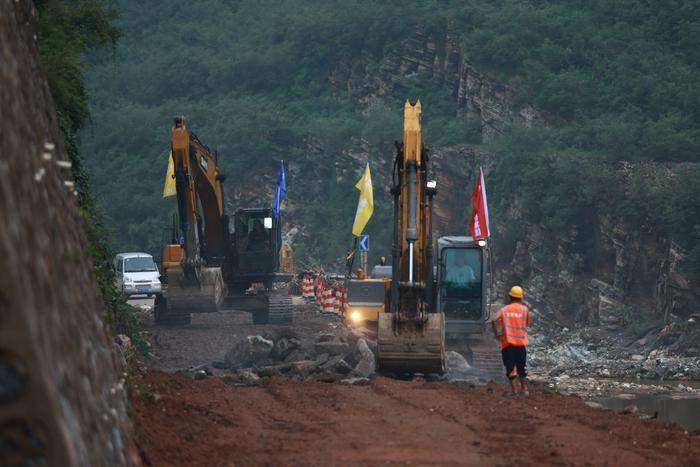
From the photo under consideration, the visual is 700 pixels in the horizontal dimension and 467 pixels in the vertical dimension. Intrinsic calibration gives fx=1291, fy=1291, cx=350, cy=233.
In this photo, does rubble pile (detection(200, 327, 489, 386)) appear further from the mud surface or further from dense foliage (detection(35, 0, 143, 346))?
dense foliage (detection(35, 0, 143, 346))

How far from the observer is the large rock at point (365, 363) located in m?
22.6

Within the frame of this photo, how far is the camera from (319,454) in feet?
40.9

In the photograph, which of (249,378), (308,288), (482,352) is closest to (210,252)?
(482,352)

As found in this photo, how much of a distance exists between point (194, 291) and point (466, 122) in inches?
1511

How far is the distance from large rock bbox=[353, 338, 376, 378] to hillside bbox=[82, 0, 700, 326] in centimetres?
2376

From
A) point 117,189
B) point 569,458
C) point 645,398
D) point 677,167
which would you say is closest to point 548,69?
point 677,167

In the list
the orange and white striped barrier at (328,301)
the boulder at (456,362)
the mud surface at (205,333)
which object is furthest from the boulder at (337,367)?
the orange and white striped barrier at (328,301)

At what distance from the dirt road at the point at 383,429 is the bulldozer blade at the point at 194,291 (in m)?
11.9

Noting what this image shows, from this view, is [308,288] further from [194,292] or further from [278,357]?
[278,357]

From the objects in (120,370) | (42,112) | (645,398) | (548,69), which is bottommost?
(645,398)

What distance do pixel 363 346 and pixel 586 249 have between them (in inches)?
1213

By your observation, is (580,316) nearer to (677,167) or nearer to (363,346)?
(677,167)

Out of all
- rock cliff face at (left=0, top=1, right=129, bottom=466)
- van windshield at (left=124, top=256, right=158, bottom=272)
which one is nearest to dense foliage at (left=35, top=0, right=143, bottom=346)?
rock cliff face at (left=0, top=1, right=129, bottom=466)

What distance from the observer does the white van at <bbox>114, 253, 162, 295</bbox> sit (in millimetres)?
48938
